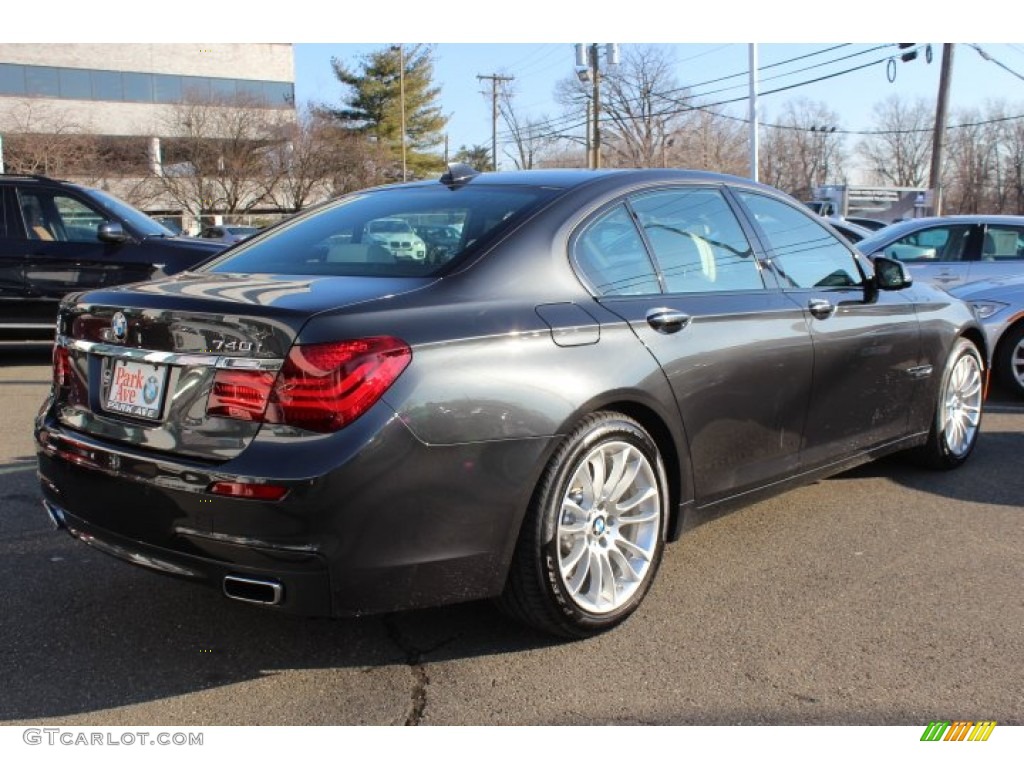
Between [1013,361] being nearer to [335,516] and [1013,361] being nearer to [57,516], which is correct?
[335,516]

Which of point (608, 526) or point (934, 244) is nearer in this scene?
point (608, 526)

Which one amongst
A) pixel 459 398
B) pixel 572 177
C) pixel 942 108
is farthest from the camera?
pixel 942 108

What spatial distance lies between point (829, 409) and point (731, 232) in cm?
92

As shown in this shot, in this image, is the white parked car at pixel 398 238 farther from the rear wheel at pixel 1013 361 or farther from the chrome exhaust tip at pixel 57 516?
the rear wheel at pixel 1013 361

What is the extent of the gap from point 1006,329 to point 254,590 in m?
7.44

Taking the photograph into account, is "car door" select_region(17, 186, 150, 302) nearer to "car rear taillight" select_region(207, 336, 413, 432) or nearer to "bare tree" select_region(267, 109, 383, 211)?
"car rear taillight" select_region(207, 336, 413, 432)

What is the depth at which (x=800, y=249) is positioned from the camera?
4453mm

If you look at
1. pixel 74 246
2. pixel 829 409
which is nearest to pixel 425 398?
pixel 829 409

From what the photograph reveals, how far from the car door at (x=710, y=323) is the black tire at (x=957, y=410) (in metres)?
1.58

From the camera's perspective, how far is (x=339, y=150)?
134 ft

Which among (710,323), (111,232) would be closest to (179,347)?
(710,323)

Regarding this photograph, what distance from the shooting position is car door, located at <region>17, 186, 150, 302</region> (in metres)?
9.27

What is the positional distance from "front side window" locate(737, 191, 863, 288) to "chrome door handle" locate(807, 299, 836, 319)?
0.33 feet

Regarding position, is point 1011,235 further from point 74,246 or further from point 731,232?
point 74,246
